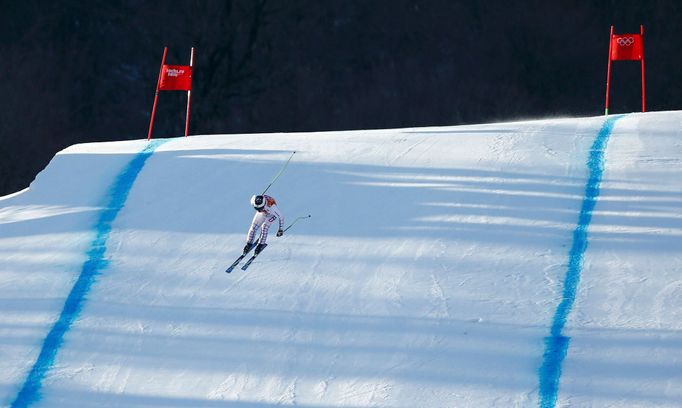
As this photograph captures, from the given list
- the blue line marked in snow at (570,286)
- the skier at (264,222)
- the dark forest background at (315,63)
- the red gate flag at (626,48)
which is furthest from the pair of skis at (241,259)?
the dark forest background at (315,63)

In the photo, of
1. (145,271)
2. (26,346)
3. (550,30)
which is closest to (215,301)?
(145,271)

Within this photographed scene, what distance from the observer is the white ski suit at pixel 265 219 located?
7574 mm

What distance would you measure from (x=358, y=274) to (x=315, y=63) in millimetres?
16823

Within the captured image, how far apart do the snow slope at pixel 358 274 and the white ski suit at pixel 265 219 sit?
0.51ft

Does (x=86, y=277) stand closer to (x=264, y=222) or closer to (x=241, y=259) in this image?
(x=241, y=259)

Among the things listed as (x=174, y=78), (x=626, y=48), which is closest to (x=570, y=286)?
(x=626, y=48)

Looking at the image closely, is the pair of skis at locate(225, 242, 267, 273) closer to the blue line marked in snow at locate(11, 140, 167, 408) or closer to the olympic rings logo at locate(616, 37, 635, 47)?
the blue line marked in snow at locate(11, 140, 167, 408)

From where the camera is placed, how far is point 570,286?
7.02 m

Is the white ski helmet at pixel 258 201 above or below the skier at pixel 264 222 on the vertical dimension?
above

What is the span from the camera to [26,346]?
22.9 feet

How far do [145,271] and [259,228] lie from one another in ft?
2.56

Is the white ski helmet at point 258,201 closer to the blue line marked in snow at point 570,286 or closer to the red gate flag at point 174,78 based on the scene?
the blue line marked in snow at point 570,286

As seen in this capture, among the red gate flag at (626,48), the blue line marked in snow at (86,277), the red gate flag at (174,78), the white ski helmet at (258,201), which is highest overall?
the red gate flag at (626,48)

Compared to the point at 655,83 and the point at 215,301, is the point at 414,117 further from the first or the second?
the point at 215,301
